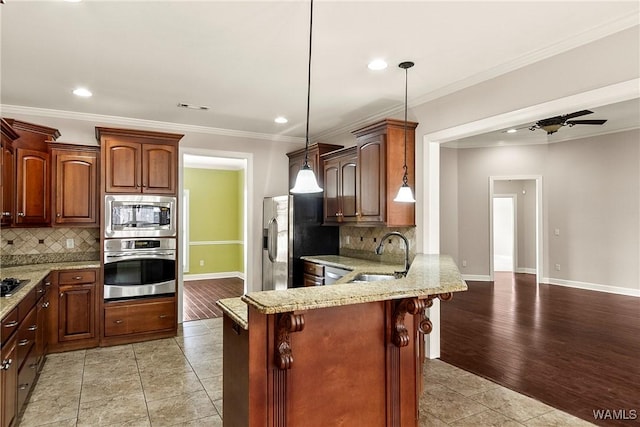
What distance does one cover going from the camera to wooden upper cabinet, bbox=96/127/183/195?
4238mm

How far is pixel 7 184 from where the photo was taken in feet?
11.9

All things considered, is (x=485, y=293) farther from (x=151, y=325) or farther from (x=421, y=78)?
(x=151, y=325)

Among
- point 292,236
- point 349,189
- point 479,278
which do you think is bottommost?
point 479,278

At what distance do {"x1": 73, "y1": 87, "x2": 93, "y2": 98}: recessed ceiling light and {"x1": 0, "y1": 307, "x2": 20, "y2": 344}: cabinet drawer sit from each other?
2.26m

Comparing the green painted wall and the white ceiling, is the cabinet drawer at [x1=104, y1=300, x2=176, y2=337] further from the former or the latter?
the green painted wall

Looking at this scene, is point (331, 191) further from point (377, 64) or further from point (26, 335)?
point (26, 335)

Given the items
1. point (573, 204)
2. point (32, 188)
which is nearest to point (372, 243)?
point (32, 188)

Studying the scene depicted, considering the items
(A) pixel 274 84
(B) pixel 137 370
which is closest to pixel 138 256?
(B) pixel 137 370

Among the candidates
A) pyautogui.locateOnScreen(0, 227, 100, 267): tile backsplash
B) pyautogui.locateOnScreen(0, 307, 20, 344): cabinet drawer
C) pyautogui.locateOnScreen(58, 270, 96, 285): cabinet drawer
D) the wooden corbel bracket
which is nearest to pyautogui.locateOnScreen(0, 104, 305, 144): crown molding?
pyautogui.locateOnScreen(0, 227, 100, 267): tile backsplash

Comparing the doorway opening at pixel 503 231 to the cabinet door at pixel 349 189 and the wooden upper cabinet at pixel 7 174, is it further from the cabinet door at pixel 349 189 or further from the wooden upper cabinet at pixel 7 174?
the wooden upper cabinet at pixel 7 174

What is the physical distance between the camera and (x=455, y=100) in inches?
143

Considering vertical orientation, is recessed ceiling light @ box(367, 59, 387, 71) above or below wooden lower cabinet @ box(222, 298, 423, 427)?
above

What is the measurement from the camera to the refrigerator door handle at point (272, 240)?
17.4 feet

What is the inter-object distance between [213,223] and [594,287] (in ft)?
25.9
